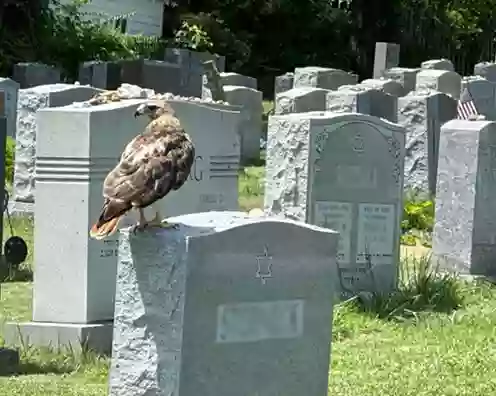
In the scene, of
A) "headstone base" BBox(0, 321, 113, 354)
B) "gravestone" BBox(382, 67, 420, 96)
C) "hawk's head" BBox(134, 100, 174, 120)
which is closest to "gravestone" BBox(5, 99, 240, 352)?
"headstone base" BBox(0, 321, 113, 354)

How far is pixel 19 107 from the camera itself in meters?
13.6

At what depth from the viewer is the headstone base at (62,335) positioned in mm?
8289

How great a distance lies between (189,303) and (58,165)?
3.26m

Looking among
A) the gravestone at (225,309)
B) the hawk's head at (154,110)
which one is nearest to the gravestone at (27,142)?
the hawk's head at (154,110)

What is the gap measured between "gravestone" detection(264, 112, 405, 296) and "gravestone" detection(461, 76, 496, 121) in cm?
798

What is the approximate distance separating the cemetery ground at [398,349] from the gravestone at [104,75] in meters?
9.28

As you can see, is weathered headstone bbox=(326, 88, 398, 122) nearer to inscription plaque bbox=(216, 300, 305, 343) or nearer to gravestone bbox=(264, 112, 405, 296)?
gravestone bbox=(264, 112, 405, 296)

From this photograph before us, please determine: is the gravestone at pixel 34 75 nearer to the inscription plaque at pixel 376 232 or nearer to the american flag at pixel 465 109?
the american flag at pixel 465 109

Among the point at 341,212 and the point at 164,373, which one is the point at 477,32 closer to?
the point at 341,212

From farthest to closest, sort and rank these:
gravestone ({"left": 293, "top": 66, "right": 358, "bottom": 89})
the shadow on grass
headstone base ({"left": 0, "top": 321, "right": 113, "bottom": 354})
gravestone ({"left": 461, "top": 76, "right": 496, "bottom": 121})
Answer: gravestone ({"left": 293, "top": 66, "right": 358, "bottom": 89}) → gravestone ({"left": 461, "top": 76, "right": 496, "bottom": 121}) → the shadow on grass → headstone base ({"left": 0, "top": 321, "right": 113, "bottom": 354})

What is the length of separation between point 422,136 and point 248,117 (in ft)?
13.5

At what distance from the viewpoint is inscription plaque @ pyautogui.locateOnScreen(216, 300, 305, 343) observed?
18.0 ft

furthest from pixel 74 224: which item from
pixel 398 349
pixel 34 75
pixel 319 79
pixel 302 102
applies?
pixel 319 79

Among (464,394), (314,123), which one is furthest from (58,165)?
(464,394)
